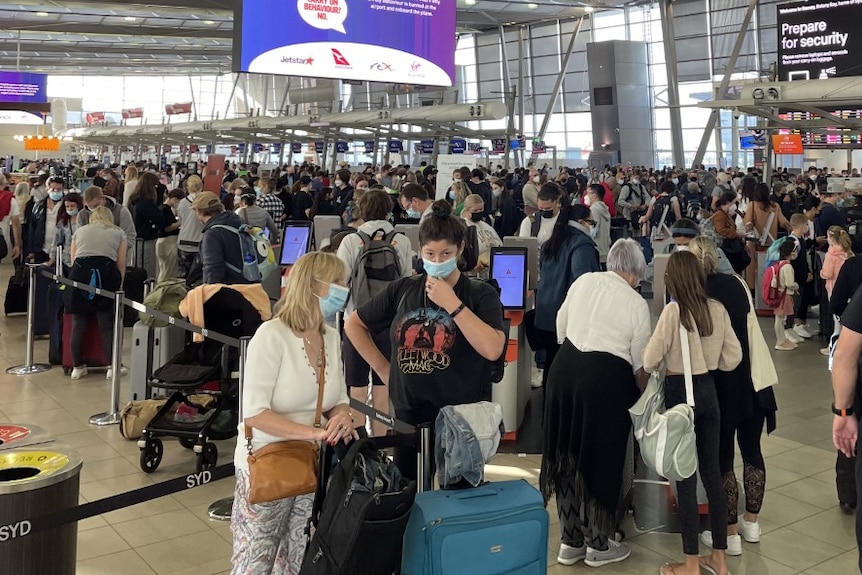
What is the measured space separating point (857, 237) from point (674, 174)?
12.9 m

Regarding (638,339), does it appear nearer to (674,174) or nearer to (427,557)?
(427,557)

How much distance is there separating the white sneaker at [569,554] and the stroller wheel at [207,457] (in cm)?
237

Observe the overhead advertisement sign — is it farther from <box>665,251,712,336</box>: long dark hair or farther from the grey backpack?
<box>665,251,712,336</box>: long dark hair

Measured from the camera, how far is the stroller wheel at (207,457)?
550cm

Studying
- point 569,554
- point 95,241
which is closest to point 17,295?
point 95,241

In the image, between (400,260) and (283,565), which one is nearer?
(283,565)

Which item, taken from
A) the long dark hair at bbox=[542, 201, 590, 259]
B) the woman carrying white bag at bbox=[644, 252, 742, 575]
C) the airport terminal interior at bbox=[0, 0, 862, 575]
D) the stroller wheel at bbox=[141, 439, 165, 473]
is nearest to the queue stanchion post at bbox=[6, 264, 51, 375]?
the airport terminal interior at bbox=[0, 0, 862, 575]

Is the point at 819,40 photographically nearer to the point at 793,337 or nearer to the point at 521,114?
the point at 793,337

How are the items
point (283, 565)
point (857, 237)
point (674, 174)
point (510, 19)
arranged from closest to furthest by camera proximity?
point (283, 565)
point (857, 237)
point (674, 174)
point (510, 19)

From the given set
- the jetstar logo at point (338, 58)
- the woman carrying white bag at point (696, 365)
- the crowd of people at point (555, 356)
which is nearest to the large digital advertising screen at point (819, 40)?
the jetstar logo at point (338, 58)

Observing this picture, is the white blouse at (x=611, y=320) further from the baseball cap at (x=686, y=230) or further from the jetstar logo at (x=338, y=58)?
the jetstar logo at (x=338, y=58)

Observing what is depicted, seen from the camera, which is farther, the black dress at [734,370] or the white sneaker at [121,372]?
the white sneaker at [121,372]

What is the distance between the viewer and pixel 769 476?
Result: 5578mm

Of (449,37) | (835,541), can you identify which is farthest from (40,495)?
(449,37)
